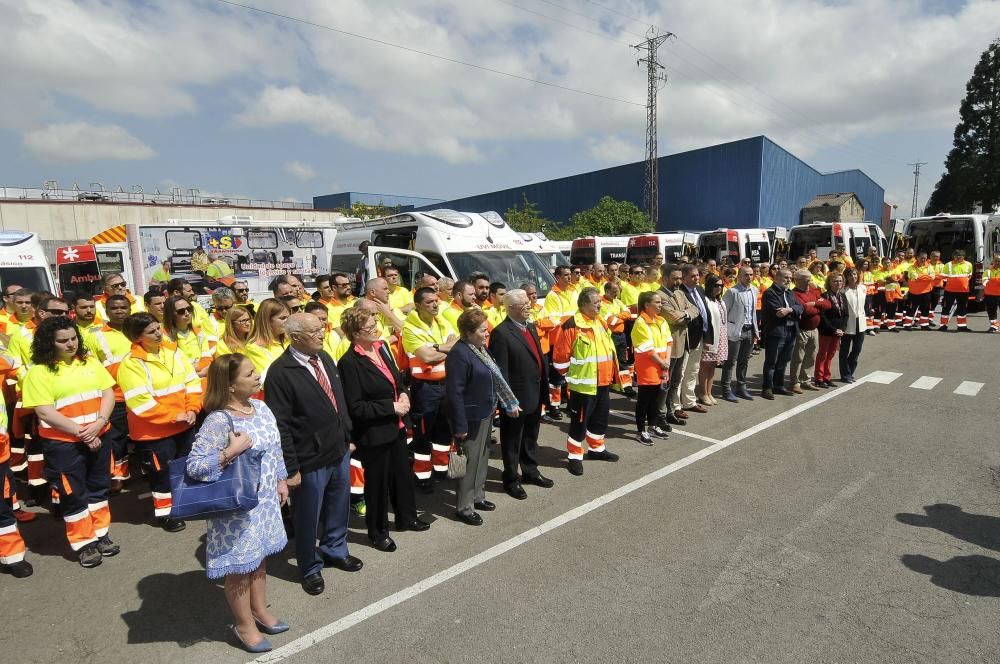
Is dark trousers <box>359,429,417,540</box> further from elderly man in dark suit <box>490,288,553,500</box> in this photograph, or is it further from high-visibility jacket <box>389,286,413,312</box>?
high-visibility jacket <box>389,286,413,312</box>

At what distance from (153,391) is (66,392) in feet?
1.79

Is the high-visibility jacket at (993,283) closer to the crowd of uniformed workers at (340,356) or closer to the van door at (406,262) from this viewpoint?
the crowd of uniformed workers at (340,356)

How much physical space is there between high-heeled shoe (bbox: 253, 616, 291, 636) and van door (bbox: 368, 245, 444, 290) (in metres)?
7.05

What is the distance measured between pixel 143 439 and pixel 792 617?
4.80 metres

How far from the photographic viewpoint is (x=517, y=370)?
16.1 feet

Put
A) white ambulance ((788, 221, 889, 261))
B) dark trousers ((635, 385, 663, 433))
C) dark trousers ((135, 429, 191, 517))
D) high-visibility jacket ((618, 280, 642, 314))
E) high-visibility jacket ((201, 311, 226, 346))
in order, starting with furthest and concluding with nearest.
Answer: white ambulance ((788, 221, 889, 261)), high-visibility jacket ((618, 280, 642, 314)), dark trousers ((635, 385, 663, 433)), high-visibility jacket ((201, 311, 226, 346)), dark trousers ((135, 429, 191, 517))

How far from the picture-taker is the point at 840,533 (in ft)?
13.9

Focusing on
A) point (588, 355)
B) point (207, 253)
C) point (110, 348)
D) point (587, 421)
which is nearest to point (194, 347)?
point (110, 348)

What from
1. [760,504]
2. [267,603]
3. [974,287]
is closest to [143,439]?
[267,603]

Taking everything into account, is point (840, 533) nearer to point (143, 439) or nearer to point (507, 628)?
point (507, 628)

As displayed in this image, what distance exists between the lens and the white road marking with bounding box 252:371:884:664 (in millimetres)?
3174

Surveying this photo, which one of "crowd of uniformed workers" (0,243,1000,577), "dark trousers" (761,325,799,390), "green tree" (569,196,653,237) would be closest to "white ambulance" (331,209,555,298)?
"crowd of uniformed workers" (0,243,1000,577)

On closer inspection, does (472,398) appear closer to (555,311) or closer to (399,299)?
(399,299)

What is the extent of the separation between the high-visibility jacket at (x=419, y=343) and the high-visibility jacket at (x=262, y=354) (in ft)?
3.79
